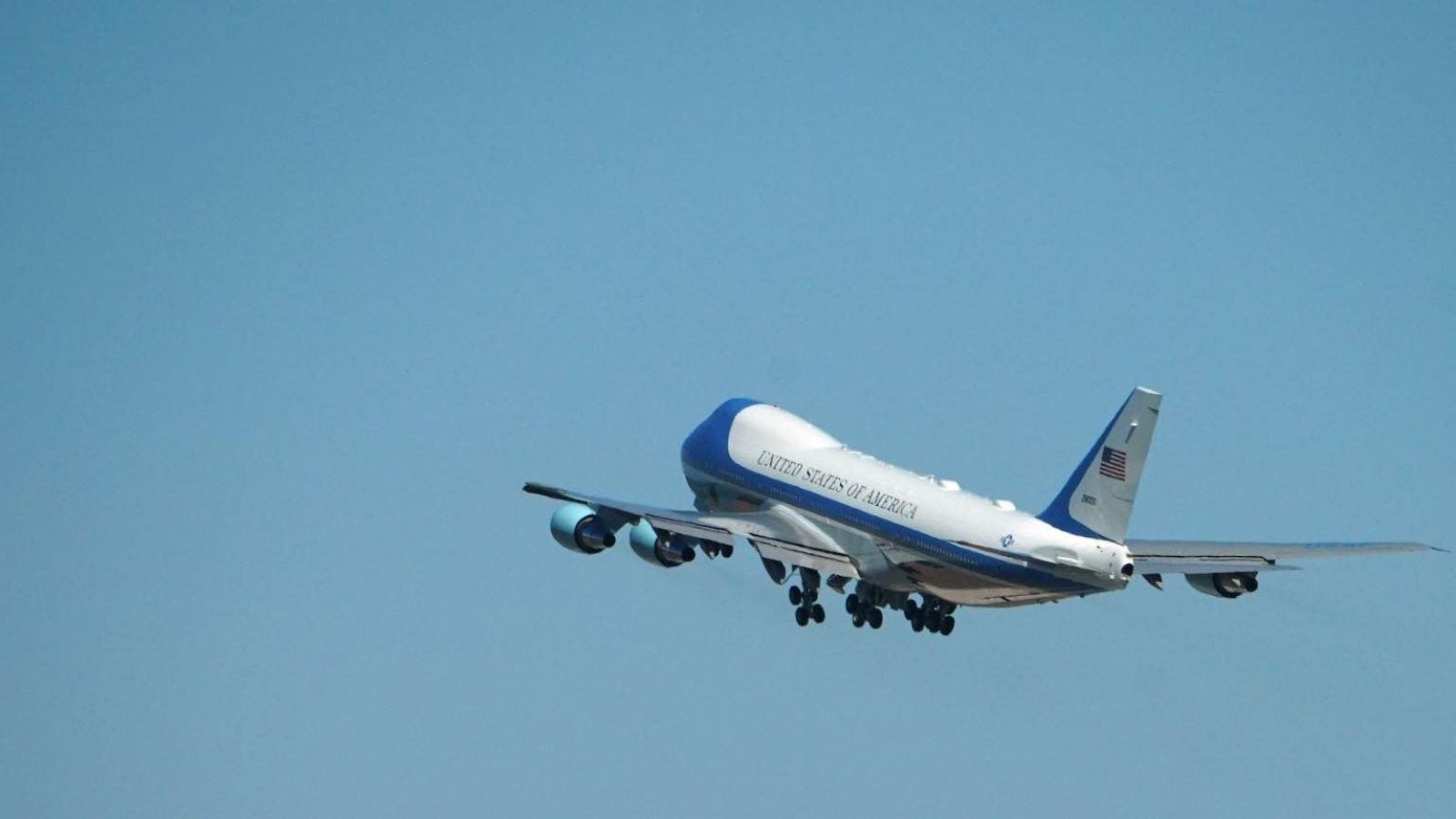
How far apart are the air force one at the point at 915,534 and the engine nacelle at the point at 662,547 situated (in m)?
0.04

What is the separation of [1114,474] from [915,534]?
822 centimetres

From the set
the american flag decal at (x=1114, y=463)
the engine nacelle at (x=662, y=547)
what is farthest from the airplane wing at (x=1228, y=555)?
the engine nacelle at (x=662, y=547)

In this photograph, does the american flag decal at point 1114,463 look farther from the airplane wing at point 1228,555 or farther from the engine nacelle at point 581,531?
the engine nacelle at point 581,531

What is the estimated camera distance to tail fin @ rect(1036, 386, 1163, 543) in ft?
360

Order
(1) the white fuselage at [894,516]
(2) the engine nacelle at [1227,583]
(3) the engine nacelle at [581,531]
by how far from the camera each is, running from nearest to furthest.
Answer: (1) the white fuselage at [894,516]
(2) the engine nacelle at [1227,583]
(3) the engine nacelle at [581,531]

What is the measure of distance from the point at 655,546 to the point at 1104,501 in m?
15.7

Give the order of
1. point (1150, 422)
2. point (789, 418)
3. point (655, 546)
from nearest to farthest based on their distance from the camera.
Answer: point (1150, 422)
point (655, 546)
point (789, 418)

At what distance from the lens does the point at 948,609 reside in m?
120

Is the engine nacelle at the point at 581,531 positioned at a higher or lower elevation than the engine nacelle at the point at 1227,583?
lower

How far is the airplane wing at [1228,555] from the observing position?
376 ft

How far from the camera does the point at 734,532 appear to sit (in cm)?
11881

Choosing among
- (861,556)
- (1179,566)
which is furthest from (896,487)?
(1179,566)

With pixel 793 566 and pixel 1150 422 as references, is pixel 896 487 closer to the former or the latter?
pixel 793 566

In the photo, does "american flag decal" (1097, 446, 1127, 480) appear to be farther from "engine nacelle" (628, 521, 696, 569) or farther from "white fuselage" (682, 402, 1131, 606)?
"engine nacelle" (628, 521, 696, 569)
